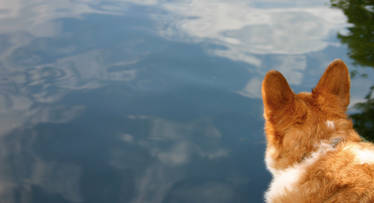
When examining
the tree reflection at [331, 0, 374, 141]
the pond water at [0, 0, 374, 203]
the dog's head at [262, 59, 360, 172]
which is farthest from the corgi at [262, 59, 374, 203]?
the tree reflection at [331, 0, 374, 141]

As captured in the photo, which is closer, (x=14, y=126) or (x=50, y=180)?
(x=50, y=180)

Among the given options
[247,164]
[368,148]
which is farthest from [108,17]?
[368,148]

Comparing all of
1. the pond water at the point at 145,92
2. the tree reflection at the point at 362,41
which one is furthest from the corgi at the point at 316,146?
the tree reflection at the point at 362,41

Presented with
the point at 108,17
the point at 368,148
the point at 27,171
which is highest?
the point at 368,148

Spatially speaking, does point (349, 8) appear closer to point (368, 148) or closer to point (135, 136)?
point (135, 136)

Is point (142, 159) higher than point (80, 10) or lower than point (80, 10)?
lower

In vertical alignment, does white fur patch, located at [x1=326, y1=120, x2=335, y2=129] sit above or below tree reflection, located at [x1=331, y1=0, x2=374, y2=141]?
above

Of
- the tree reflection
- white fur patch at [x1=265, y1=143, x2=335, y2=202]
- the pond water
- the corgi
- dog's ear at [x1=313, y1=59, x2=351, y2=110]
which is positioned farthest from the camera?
the tree reflection

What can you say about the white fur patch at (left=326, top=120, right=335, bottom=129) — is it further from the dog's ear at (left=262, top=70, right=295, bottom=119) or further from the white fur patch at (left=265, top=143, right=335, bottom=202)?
the dog's ear at (left=262, top=70, right=295, bottom=119)
